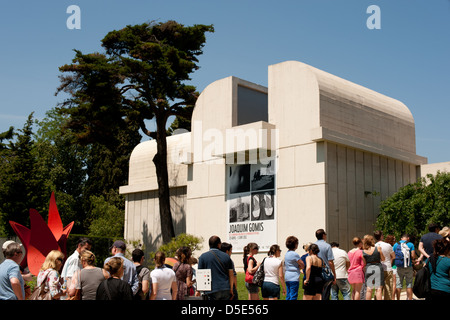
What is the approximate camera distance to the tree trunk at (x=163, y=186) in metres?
30.9

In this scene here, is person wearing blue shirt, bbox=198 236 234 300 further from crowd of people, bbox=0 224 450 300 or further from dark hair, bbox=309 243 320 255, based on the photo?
dark hair, bbox=309 243 320 255

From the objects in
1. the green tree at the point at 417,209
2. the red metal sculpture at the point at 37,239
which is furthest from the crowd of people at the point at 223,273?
the green tree at the point at 417,209

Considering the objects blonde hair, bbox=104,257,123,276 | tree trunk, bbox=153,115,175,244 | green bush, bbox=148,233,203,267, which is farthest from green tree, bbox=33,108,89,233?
blonde hair, bbox=104,257,123,276

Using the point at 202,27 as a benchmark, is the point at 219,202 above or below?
below

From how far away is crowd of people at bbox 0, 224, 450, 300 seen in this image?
25.8ft

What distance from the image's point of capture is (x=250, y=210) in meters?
24.4

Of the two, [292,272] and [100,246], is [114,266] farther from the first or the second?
[100,246]

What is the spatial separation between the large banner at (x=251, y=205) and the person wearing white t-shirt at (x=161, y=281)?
14378 millimetres

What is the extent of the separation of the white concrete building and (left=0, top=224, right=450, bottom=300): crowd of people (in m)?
8.62

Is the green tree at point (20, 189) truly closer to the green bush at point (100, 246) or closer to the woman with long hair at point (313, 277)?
the green bush at point (100, 246)

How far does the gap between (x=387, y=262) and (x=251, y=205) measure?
12.0 metres
